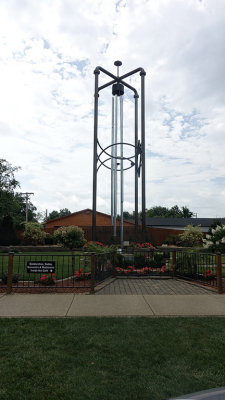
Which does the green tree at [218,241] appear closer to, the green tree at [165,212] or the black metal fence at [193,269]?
the black metal fence at [193,269]

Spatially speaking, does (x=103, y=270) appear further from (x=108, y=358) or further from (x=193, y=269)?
(x=108, y=358)

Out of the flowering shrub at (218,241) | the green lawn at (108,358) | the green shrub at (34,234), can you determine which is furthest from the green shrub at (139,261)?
the green shrub at (34,234)

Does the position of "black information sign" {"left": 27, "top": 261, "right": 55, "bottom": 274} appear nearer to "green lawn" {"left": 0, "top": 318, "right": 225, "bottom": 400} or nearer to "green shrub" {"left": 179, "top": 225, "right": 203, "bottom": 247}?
"green lawn" {"left": 0, "top": 318, "right": 225, "bottom": 400}

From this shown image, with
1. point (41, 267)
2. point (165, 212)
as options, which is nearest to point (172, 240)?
point (41, 267)

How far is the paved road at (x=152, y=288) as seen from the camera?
8102 mm

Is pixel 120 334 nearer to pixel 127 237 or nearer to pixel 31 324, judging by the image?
pixel 31 324

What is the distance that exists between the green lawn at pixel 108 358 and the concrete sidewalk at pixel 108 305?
573 millimetres

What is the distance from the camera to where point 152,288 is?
29.0ft

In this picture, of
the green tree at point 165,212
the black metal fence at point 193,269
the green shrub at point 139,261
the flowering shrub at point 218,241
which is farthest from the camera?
the green tree at point 165,212

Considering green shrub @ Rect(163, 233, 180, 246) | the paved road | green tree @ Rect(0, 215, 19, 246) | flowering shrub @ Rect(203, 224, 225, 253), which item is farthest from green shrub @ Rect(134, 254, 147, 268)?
green tree @ Rect(0, 215, 19, 246)

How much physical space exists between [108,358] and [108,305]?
112 inches

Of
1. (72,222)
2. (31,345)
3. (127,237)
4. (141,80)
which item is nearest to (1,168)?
(72,222)

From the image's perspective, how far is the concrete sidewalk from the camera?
19.1 ft

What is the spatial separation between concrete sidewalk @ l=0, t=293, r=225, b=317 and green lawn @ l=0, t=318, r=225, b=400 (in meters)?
0.57
